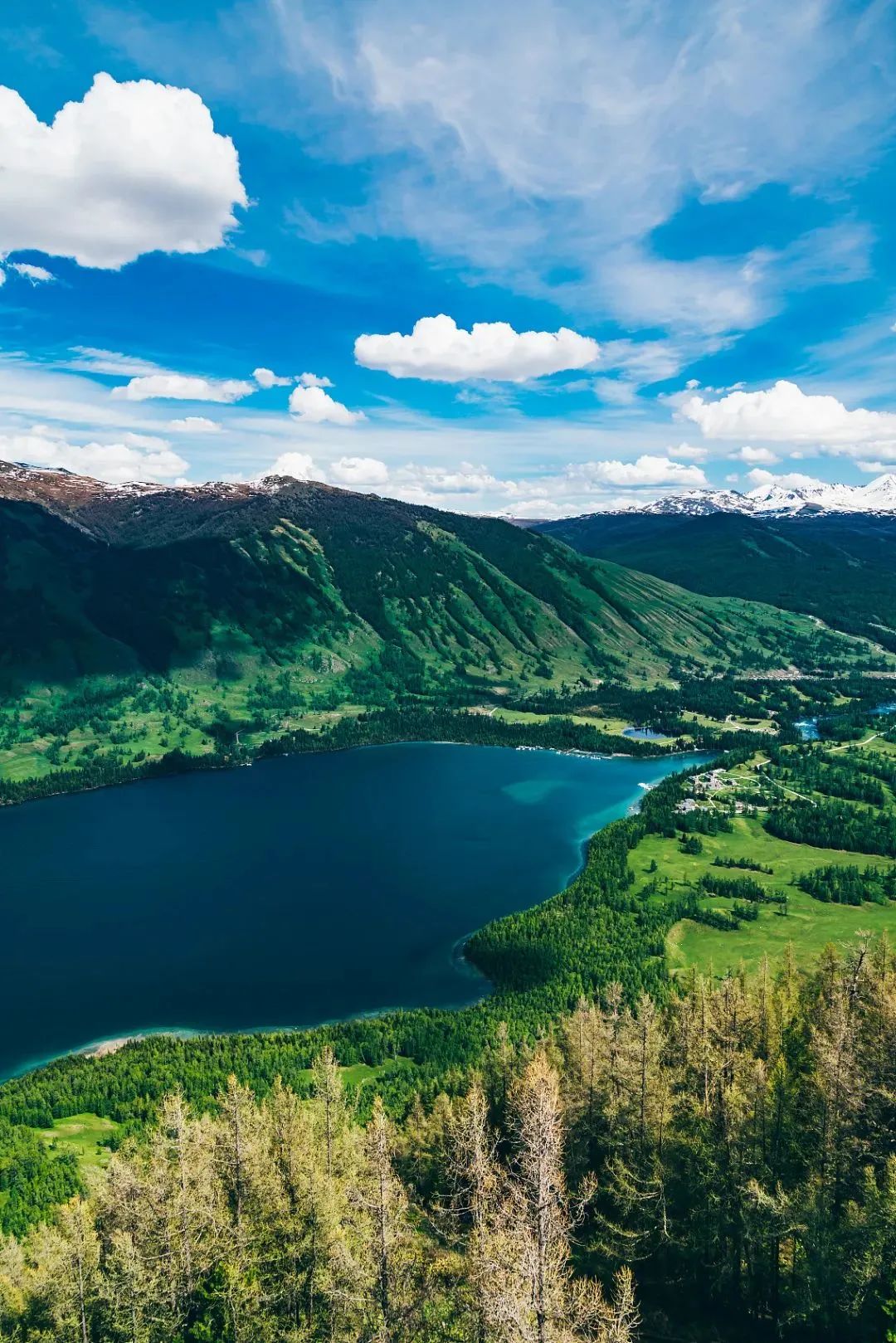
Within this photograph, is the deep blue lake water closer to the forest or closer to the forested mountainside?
the forested mountainside

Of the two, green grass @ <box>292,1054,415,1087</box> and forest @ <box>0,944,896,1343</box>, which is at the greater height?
forest @ <box>0,944,896,1343</box>

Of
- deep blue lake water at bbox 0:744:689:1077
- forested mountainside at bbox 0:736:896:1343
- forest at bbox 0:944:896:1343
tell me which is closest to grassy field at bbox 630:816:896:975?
deep blue lake water at bbox 0:744:689:1077

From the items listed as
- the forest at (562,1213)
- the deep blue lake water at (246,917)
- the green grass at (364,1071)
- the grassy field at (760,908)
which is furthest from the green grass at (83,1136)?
the grassy field at (760,908)

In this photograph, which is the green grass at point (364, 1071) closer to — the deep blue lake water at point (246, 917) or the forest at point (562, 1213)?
the deep blue lake water at point (246, 917)

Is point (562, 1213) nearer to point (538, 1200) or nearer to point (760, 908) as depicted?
point (538, 1200)

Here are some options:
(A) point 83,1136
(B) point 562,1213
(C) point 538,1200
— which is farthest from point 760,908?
(C) point 538,1200
